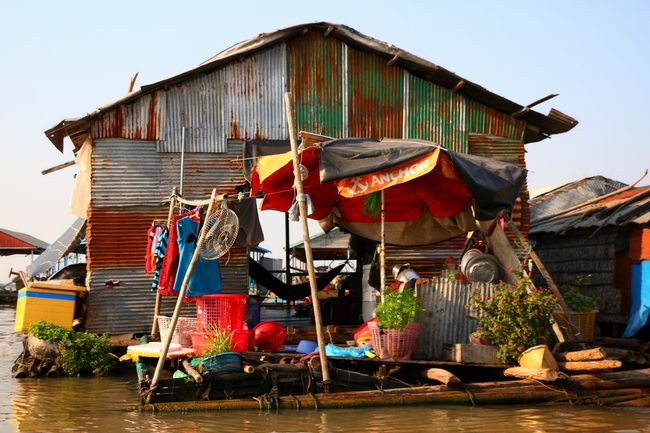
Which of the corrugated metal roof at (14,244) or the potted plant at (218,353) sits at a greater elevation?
the corrugated metal roof at (14,244)

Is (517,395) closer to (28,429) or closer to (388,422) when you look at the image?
(388,422)

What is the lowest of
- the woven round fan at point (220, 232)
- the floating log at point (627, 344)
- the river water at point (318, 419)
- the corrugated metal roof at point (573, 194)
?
the river water at point (318, 419)

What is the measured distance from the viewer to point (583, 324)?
12.5m

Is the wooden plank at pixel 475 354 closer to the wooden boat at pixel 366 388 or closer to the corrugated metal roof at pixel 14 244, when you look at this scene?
the wooden boat at pixel 366 388

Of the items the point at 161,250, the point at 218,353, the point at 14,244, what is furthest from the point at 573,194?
the point at 14,244

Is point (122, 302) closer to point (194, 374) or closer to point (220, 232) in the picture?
point (220, 232)

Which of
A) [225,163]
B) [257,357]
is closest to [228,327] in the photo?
[257,357]

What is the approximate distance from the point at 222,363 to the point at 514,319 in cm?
347

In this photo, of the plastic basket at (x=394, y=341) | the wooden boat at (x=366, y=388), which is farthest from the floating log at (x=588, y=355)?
the plastic basket at (x=394, y=341)

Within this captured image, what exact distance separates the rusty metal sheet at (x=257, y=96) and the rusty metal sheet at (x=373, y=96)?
4.15ft

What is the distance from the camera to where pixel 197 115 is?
46.4 feet

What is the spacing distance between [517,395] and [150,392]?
4168mm

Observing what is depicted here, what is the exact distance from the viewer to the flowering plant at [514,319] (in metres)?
9.63

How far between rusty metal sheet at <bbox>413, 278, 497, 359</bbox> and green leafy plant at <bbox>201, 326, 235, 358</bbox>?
236 centimetres
